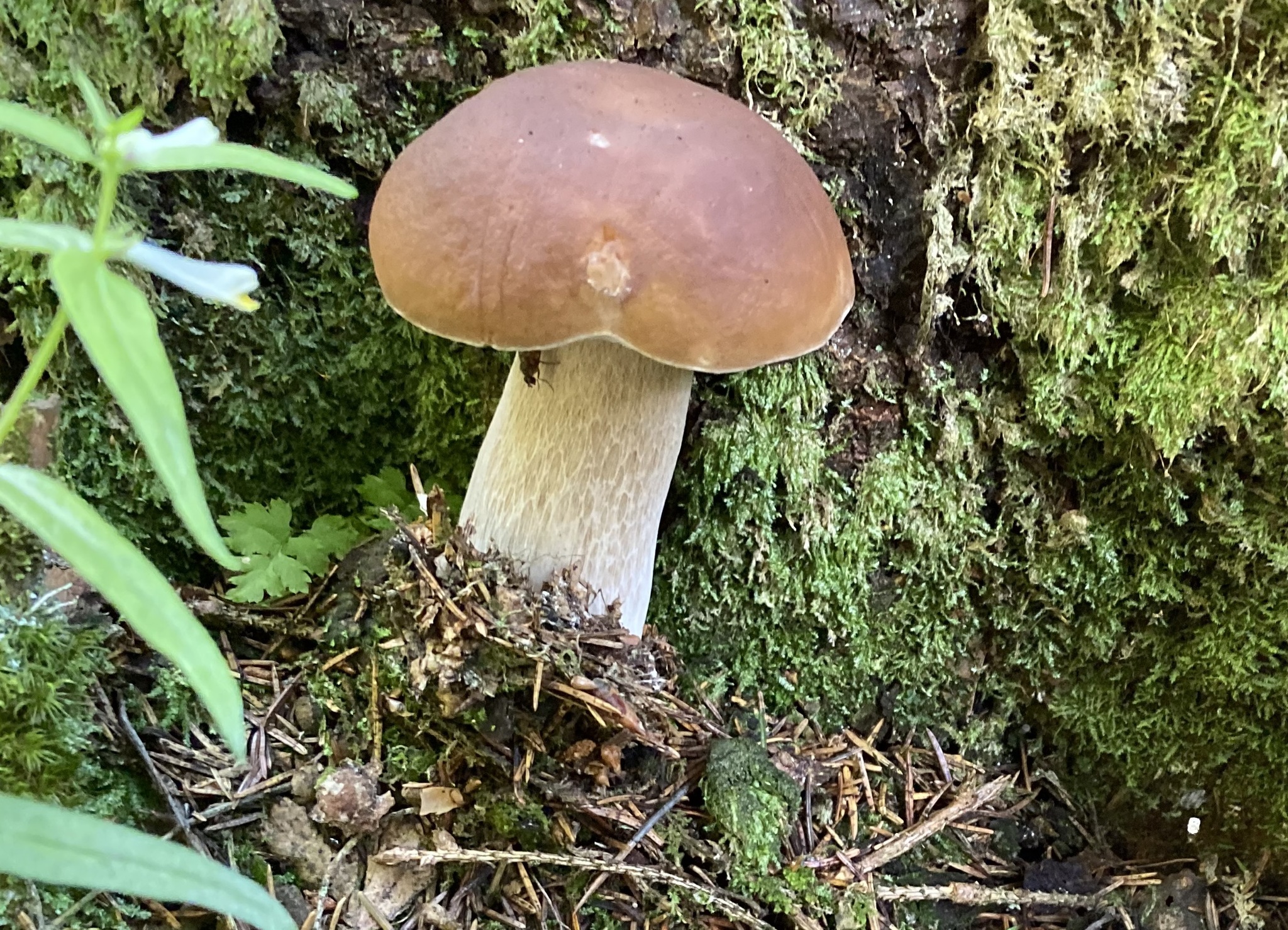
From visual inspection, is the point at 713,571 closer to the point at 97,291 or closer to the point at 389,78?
the point at 389,78

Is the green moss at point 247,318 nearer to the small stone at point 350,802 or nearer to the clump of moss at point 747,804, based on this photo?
the small stone at point 350,802

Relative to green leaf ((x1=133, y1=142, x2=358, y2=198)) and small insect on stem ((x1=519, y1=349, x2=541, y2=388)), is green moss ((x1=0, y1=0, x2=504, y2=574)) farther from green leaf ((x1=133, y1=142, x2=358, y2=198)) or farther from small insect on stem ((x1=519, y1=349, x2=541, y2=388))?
green leaf ((x1=133, y1=142, x2=358, y2=198))

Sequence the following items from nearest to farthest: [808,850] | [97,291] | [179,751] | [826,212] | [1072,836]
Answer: [97,291] → [826,212] → [179,751] → [808,850] → [1072,836]

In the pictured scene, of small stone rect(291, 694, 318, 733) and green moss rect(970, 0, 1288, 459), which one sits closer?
green moss rect(970, 0, 1288, 459)

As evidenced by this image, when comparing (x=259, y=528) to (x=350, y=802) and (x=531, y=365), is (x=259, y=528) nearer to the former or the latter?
(x=350, y=802)

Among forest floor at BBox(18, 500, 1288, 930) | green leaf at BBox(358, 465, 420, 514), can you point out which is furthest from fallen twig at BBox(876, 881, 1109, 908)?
green leaf at BBox(358, 465, 420, 514)

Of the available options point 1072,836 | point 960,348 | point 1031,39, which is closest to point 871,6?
point 1031,39

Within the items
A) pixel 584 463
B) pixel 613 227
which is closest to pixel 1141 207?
pixel 613 227
